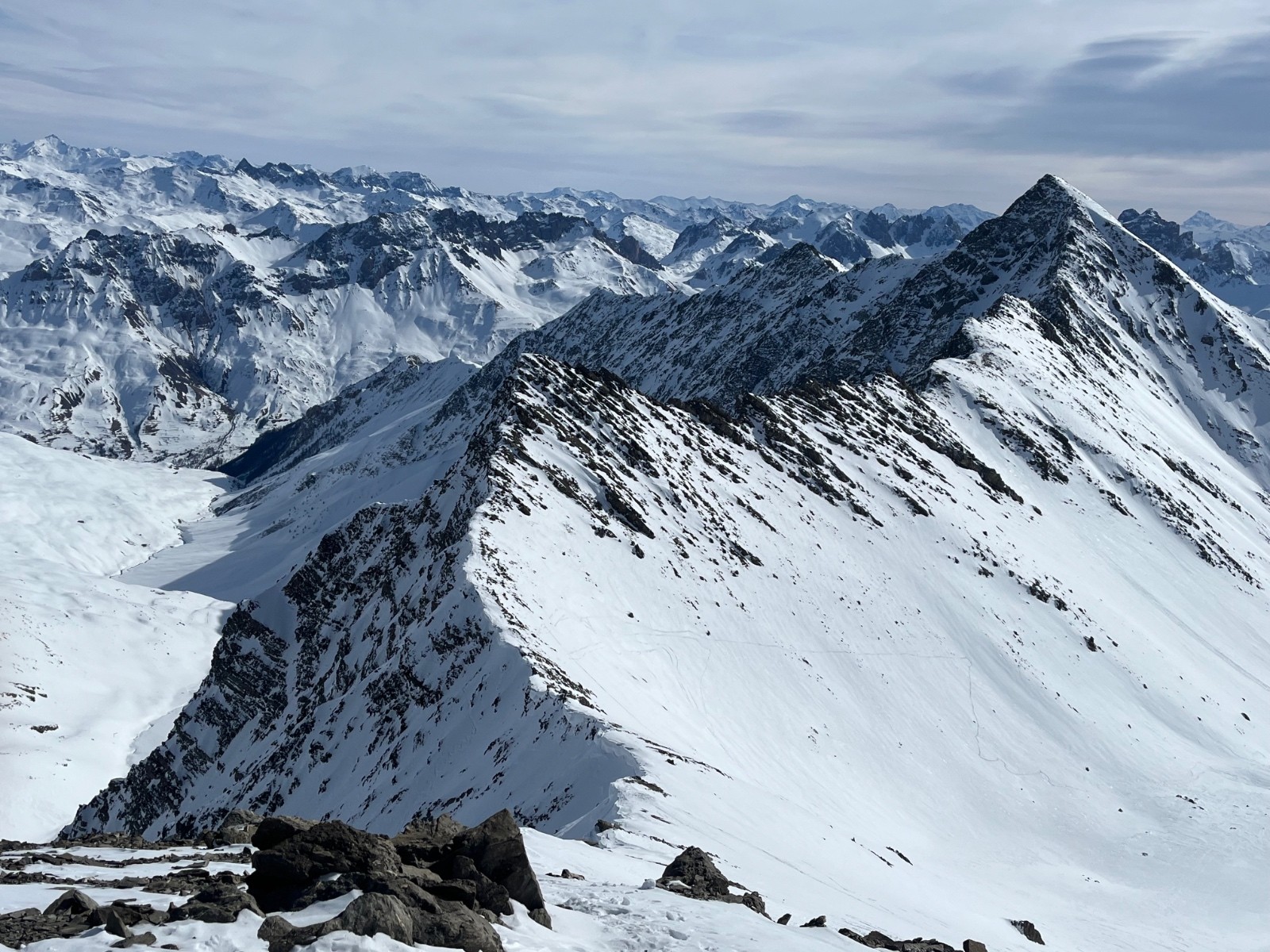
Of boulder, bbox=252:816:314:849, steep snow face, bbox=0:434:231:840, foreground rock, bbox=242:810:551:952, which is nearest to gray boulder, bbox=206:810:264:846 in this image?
boulder, bbox=252:816:314:849

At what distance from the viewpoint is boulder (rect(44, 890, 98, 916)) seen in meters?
16.3

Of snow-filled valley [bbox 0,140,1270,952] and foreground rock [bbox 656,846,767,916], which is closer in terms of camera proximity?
foreground rock [bbox 656,846,767,916]

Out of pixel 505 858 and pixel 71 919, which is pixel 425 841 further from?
pixel 71 919

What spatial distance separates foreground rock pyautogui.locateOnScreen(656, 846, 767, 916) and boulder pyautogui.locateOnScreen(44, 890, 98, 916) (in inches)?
489

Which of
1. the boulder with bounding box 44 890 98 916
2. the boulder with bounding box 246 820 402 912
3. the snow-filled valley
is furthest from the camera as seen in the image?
the snow-filled valley

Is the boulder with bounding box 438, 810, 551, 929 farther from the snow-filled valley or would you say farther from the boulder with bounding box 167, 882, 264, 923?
the boulder with bounding box 167, 882, 264, 923

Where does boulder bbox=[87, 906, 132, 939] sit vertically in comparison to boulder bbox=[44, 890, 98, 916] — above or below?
above

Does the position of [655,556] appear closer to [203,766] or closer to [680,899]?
[203,766]

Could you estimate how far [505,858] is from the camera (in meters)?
19.8

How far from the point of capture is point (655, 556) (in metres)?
63.7

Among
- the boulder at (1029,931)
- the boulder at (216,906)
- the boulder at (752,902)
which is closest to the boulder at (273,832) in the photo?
the boulder at (216,906)

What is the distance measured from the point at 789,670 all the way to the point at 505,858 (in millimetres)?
41317

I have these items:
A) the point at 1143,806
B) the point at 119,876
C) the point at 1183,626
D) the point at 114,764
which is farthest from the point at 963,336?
the point at 119,876

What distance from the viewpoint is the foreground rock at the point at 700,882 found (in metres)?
23.5
